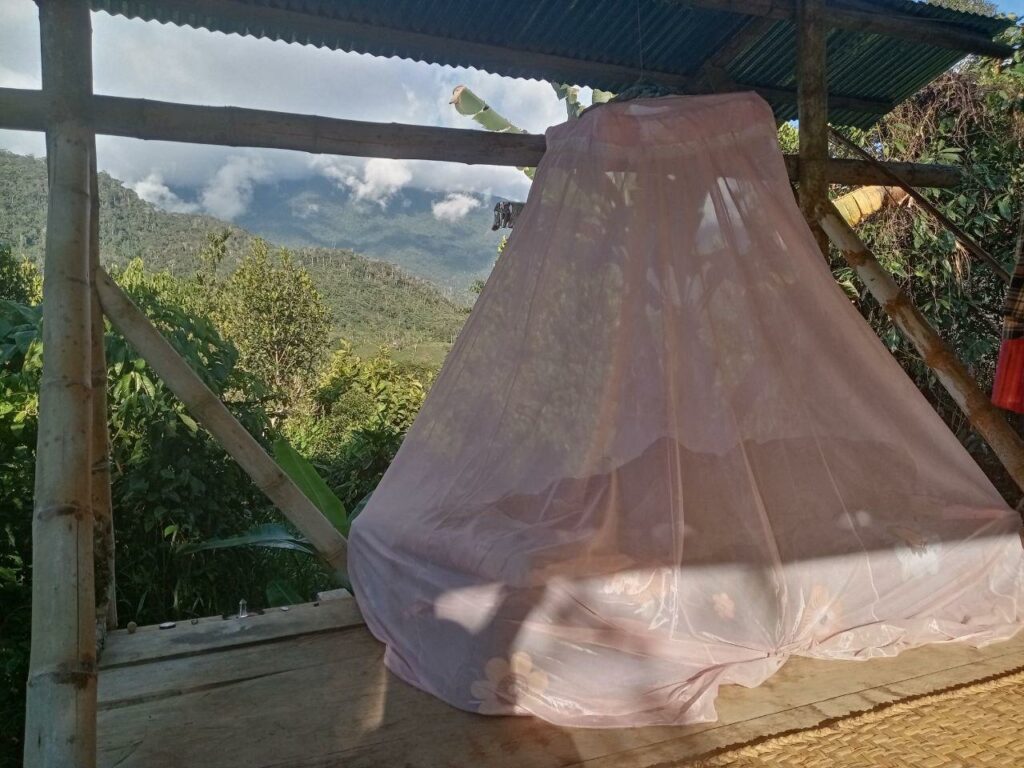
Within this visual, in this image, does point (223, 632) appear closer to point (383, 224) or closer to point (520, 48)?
point (520, 48)

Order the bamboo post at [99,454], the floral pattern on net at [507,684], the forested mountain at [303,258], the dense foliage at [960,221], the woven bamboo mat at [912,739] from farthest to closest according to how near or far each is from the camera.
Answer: the forested mountain at [303,258], the dense foliage at [960,221], the bamboo post at [99,454], the floral pattern on net at [507,684], the woven bamboo mat at [912,739]

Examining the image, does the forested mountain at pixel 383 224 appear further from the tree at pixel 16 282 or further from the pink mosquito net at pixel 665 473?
the pink mosquito net at pixel 665 473

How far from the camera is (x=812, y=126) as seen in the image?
2.32 m

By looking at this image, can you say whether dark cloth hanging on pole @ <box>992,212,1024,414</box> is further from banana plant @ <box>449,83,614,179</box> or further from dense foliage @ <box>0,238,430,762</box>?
banana plant @ <box>449,83,614,179</box>

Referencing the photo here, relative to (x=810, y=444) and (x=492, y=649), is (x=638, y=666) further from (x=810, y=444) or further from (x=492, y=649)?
(x=810, y=444)

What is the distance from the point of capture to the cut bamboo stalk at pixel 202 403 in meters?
1.66

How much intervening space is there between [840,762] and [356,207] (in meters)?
20.7

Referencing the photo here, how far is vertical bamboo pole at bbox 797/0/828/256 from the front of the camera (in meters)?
2.25

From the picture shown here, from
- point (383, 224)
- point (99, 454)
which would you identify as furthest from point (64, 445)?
point (383, 224)

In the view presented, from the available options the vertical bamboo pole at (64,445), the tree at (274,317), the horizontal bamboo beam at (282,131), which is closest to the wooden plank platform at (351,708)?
the vertical bamboo pole at (64,445)

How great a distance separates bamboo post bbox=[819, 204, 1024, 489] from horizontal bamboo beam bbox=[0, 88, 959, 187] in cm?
101

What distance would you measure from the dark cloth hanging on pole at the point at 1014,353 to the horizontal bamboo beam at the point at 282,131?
59.5 inches

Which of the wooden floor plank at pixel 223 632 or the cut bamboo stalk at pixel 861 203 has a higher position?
the cut bamboo stalk at pixel 861 203

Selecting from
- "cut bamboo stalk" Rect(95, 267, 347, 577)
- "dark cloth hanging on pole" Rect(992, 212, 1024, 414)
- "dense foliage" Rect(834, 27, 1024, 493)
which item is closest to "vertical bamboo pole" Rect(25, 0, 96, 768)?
"cut bamboo stalk" Rect(95, 267, 347, 577)
